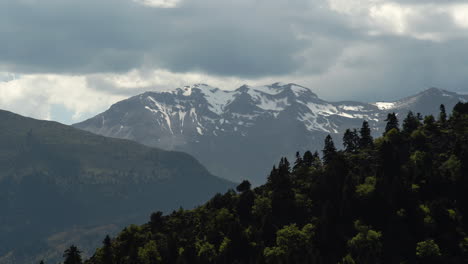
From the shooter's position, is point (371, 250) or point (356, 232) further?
point (356, 232)

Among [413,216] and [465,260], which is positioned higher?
[413,216]

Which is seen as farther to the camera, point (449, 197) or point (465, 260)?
point (449, 197)

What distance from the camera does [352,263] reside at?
180m

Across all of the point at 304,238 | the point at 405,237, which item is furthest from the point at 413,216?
the point at 304,238

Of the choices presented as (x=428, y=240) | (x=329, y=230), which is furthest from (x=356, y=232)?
(x=428, y=240)

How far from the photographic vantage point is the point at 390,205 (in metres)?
198

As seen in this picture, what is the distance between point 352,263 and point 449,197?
39476 millimetres

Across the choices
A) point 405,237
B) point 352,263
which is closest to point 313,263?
point 352,263

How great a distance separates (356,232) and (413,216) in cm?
1637

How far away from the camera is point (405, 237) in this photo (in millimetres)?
188125

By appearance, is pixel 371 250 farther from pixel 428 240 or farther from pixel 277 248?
pixel 277 248

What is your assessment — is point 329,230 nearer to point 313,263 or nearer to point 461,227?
point 313,263

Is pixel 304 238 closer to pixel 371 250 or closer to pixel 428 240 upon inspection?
pixel 371 250

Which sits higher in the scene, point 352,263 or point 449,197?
point 449,197
